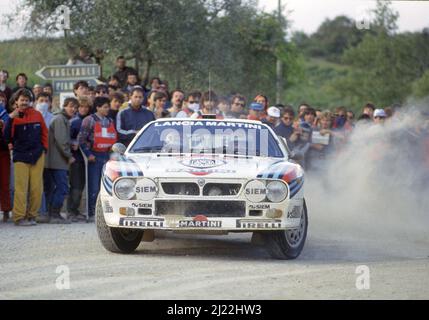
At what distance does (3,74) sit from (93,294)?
9.45 meters

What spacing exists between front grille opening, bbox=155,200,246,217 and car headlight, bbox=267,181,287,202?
12.4 inches

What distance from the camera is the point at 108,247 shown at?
11.4 m

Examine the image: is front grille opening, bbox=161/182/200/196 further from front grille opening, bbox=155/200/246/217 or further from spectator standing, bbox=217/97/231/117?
spectator standing, bbox=217/97/231/117

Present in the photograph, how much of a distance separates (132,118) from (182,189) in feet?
16.1

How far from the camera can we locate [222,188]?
1084 cm

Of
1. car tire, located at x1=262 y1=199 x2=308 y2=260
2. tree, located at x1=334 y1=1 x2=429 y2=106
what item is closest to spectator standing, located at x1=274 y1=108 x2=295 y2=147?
car tire, located at x1=262 y1=199 x2=308 y2=260

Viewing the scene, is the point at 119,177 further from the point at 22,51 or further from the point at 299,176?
the point at 22,51

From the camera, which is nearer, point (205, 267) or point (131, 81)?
point (205, 267)

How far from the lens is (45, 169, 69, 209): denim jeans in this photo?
49.0 ft

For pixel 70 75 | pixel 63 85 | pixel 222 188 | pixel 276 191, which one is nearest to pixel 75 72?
pixel 70 75

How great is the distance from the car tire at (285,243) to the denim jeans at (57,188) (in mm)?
4523

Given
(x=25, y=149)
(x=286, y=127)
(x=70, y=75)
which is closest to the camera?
(x=25, y=149)

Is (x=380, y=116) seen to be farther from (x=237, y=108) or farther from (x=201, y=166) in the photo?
(x=201, y=166)

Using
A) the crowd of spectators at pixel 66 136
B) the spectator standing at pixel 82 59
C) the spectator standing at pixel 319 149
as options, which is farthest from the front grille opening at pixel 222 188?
the spectator standing at pixel 82 59
